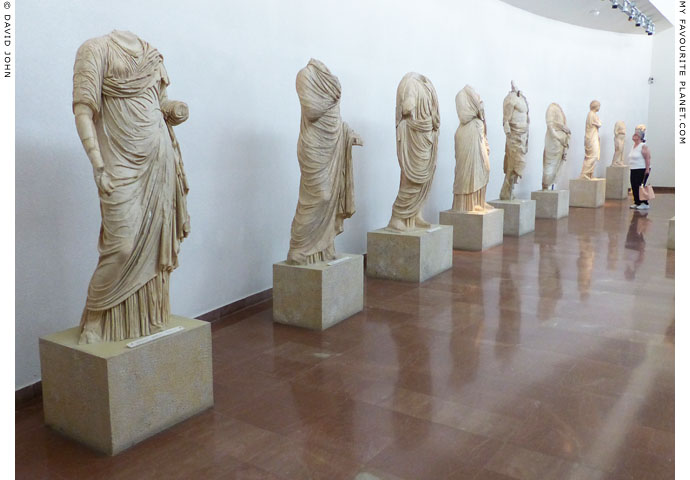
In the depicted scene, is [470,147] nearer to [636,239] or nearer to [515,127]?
[515,127]

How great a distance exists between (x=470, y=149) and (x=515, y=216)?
6.16ft

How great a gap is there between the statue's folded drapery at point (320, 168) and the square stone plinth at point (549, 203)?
714 cm

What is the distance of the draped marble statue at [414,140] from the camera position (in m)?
6.29

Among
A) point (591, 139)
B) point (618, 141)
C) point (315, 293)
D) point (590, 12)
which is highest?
point (590, 12)

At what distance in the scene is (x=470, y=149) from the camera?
26.3 feet

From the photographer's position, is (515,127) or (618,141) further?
(618,141)

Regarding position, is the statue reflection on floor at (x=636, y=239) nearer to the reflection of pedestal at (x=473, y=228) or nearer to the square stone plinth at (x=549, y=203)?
the square stone plinth at (x=549, y=203)

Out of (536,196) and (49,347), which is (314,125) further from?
(536,196)

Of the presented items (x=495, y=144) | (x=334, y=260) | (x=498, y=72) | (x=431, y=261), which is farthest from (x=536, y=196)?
(x=334, y=260)

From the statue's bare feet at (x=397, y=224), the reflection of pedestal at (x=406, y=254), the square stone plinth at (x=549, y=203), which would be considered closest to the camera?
the reflection of pedestal at (x=406, y=254)

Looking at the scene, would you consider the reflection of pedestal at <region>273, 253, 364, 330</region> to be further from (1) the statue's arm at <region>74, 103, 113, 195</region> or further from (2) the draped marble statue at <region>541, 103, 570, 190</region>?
(2) the draped marble statue at <region>541, 103, 570, 190</region>

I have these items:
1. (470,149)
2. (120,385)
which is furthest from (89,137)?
(470,149)

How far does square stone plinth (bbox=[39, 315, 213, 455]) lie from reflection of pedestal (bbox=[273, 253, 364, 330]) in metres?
1.52

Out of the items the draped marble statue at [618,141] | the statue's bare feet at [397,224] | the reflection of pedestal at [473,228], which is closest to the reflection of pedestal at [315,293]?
the statue's bare feet at [397,224]
